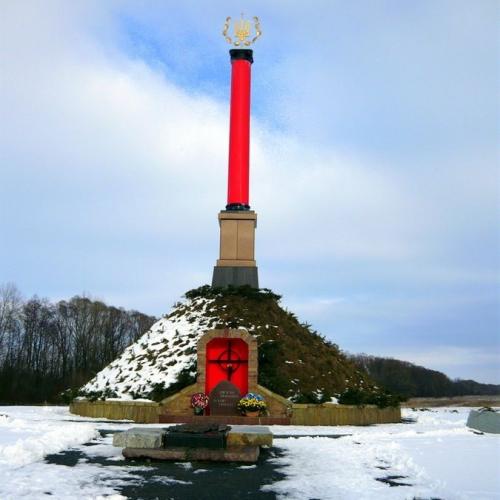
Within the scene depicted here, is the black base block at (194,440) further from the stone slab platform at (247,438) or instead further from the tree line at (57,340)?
the tree line at (57,340)

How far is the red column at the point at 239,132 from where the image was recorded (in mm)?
31781

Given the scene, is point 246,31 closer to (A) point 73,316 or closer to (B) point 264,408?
(B) point 264,408

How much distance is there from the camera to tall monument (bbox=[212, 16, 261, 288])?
30562 mm

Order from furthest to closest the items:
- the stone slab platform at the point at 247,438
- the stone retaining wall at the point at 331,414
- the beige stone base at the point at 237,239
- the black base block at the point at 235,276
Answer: the beige stone base at the point at 237,239, the black base block at the point at 235,276, the stone retaining wall at the point at 331,414, the stone slab platform at the point at 247,438

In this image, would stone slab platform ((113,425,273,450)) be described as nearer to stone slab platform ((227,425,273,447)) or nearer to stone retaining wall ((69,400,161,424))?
stone slab platform ((227,425,273,447))

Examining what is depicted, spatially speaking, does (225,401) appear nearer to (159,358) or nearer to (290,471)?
(159,358)

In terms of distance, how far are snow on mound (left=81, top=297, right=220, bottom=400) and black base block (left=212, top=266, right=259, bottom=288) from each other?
59.8 inches

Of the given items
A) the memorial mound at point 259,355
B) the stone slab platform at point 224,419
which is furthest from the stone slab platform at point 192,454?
the memorial mound at point 259,355

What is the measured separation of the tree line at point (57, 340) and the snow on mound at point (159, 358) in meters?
24.2

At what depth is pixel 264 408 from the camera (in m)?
21.0

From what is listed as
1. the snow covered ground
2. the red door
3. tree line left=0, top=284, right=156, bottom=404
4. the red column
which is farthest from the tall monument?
tree line left=0, top=284, right=156, bottom=404

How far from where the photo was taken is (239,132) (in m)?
32.5

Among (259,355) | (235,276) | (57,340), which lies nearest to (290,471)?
(259,355)

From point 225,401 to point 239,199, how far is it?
13383mm
